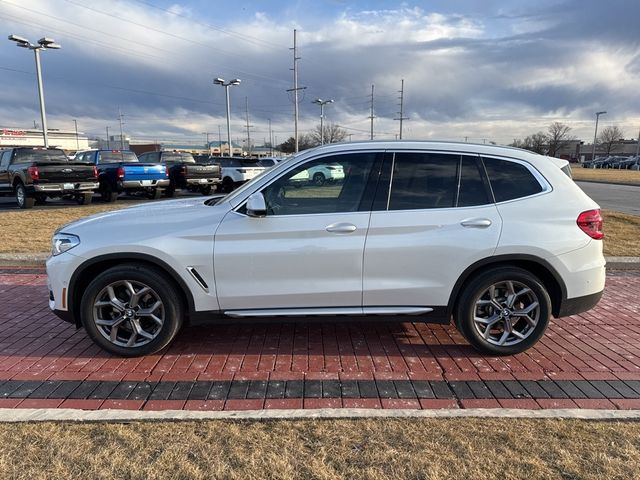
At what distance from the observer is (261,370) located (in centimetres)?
368

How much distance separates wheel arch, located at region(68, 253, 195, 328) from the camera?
3691 millimetres

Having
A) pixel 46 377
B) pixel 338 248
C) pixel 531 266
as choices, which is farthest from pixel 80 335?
pixel 531 266

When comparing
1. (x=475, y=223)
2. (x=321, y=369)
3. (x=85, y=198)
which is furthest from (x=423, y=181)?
(x=85, y=198)

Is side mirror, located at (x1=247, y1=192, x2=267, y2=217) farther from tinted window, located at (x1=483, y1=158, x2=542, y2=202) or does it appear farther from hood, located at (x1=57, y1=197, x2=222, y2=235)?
tinted window, located at (x1=483, y1=158, x2=542, y2=202)

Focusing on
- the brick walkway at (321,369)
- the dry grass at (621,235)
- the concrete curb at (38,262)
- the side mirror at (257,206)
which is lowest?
the brick walkway at (321,369)

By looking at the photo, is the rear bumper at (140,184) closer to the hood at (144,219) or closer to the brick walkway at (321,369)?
the brick walkway at (321,369)

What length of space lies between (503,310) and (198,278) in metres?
2.54

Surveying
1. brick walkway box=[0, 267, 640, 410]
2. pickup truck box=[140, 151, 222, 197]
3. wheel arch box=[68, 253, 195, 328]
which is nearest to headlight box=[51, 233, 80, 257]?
wheel arch box=[68, 253, 195, 328]

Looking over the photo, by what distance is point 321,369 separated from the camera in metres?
3.70

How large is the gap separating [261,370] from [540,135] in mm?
106396

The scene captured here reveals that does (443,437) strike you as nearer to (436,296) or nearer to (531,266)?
(436,296)

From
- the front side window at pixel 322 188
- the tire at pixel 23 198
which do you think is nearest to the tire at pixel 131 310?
the front side window at pixel 322 188

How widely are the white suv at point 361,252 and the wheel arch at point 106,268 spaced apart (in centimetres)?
1

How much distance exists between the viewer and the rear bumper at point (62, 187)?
13.4m
